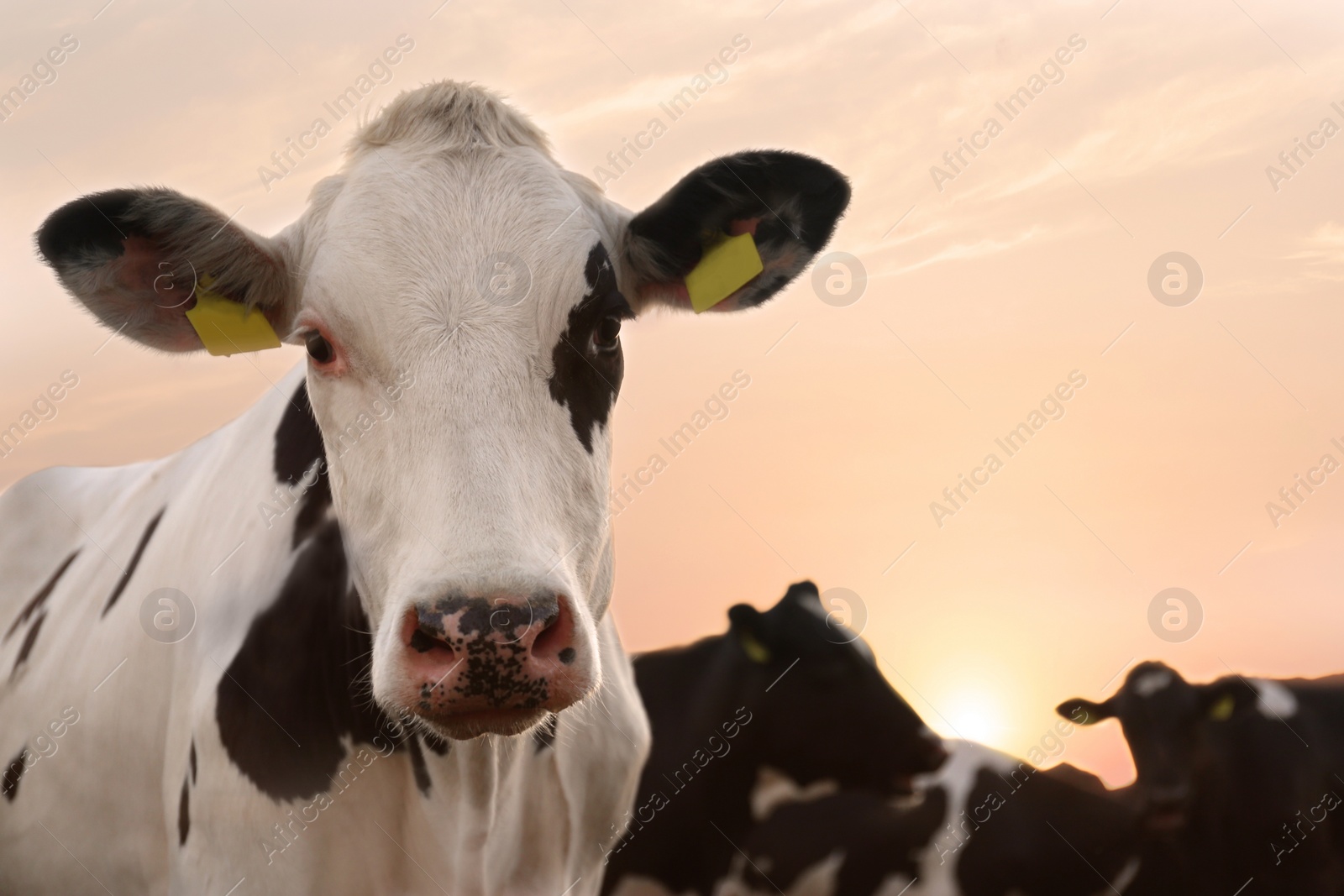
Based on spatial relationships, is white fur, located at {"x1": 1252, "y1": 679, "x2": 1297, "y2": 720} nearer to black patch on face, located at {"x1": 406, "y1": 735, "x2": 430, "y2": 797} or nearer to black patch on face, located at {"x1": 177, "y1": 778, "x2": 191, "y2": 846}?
black patch on face, located at {"x1": 406, "y1": 735, "x2": 430, "y2": 797}

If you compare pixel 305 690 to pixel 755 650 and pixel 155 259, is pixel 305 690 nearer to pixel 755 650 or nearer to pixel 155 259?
pixel 155 259

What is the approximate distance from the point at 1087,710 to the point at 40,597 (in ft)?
17.6

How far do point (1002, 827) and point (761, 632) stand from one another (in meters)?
1.78

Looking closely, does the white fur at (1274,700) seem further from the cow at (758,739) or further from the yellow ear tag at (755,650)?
the yellow ear tag at (755,650)

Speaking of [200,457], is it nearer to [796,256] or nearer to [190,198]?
[190,198]

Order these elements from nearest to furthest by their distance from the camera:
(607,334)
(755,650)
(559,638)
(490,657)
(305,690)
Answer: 1. (490,657)
2. (559,638)
3. (607,334)
4. (305,690)
5. (755,650)

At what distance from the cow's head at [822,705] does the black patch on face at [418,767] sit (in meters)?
3.87

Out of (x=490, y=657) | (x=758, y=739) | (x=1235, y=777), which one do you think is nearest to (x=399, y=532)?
(x=490, y=657)

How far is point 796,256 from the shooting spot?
13.1 feet

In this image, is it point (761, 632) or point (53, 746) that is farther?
point (761, 632)

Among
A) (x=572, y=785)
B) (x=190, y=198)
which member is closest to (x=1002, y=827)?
(x=572, y=785)

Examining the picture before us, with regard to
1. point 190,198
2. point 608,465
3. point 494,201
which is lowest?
point 190,198

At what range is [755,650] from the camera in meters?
7.39

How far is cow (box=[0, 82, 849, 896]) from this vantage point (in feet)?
9.20
